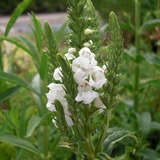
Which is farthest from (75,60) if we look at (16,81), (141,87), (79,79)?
(141,87)

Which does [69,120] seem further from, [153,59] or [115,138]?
[153,59]

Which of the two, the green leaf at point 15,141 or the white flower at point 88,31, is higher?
the white flower at point 88,31

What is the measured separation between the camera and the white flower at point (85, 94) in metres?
0.91

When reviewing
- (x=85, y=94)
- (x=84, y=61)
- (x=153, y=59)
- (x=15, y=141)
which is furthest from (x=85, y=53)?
(x=153, y=59)

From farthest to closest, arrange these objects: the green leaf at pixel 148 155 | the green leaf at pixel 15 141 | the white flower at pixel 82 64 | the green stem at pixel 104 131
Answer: the green leaf at pixel 148 155, the green leaf at pixel 15 141, the green stem at pixel 104 131, the white flower at pixel 82 64

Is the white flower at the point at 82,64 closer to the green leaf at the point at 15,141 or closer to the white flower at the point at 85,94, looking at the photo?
the white flower at the point at 85,94

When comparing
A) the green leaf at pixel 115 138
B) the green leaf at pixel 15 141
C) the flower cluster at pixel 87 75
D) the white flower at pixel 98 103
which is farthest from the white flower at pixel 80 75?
the green leaf at pixel 15 141

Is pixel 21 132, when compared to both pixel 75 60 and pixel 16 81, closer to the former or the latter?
pixel 16 81

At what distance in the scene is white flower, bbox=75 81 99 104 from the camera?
91 cm

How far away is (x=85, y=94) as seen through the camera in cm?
91

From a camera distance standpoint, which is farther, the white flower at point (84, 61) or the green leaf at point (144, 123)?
the green leaf at point (144, 123)

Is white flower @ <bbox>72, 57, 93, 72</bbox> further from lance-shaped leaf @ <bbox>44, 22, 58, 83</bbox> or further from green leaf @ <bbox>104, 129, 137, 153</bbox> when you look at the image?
green leaf @ <bbox>104, 129, 137, 153</bbox>

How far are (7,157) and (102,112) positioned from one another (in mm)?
731

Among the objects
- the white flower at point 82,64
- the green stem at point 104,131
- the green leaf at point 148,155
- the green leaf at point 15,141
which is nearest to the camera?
the white flower at point 82,64
